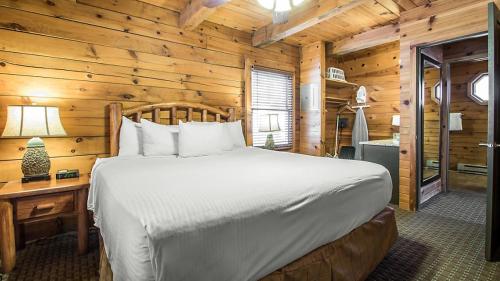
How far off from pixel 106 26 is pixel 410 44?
3.27 metres

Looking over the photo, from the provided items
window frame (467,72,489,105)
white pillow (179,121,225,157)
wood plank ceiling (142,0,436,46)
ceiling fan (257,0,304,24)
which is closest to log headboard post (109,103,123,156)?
white pillow (179,121,225,157)

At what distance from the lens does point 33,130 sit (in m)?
1.83

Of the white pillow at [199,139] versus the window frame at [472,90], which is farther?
the window frame at [472,90]

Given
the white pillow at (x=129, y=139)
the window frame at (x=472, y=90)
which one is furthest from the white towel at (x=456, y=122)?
the white pillow at (x=129, y=139)

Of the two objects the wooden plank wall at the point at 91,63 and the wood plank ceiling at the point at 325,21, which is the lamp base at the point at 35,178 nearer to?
the wooden plank wall at the point at 91,63

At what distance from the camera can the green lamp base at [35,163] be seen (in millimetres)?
1878

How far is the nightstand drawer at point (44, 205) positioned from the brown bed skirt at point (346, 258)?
2.13 ft

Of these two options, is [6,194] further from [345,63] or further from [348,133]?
[345,63]

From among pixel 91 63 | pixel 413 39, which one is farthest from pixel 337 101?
pixel 91 63

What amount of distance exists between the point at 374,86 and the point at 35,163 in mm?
4646

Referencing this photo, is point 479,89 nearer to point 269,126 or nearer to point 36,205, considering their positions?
point 269,126

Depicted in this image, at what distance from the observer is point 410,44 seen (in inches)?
111

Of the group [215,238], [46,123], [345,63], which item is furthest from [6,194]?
[345,63]

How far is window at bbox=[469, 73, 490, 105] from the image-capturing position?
15.0ft
